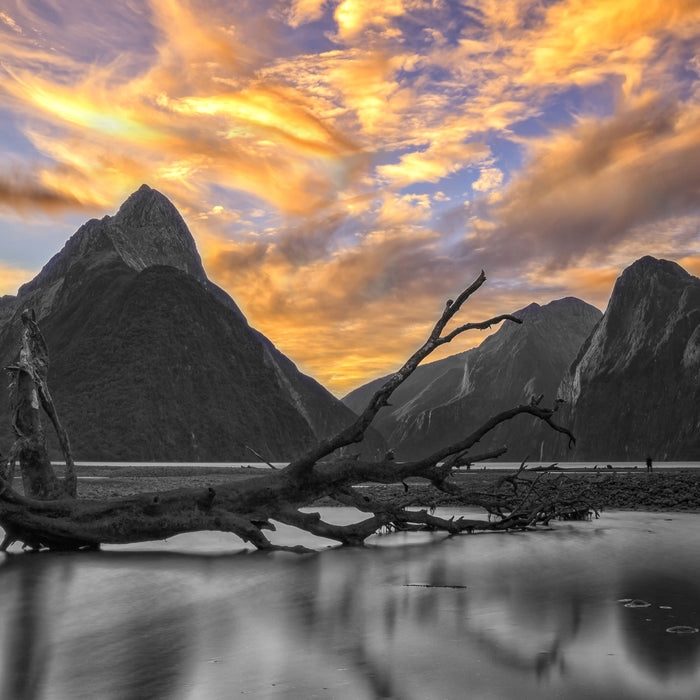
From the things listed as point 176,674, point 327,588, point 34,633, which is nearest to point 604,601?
point 327,588

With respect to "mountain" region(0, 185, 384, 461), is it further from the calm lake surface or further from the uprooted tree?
the calm lake surface

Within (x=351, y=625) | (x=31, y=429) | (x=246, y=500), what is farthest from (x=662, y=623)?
(x=31, y=429)

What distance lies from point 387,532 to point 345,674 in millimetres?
18809

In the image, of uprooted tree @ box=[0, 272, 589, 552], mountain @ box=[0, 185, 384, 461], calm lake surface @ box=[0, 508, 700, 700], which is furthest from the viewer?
mountain @ box=[0, 185, 384, 461]

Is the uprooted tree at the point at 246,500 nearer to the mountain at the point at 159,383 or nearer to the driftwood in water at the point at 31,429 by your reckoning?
the driftwood in water at the point at 31,429

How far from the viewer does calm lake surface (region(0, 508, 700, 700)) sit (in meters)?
7.82

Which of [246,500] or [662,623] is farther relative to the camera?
[246,500]

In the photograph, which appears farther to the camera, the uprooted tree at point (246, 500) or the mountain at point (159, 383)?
the mountain at point (159, 383)

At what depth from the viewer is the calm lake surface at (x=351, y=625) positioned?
782cm

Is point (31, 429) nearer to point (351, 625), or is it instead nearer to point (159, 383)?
point (351, 625)

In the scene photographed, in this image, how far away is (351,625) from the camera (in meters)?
11.1

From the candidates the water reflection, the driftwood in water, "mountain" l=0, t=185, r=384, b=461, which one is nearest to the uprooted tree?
the driftwood in water

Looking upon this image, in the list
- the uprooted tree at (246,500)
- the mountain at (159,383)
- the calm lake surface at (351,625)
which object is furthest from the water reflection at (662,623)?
the mountain at (159,383)

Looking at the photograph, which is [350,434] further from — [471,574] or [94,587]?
[94,587]
